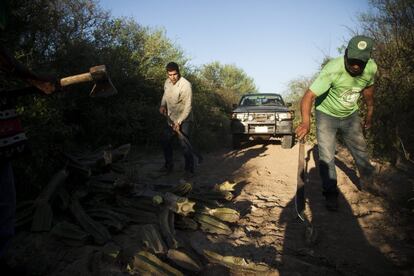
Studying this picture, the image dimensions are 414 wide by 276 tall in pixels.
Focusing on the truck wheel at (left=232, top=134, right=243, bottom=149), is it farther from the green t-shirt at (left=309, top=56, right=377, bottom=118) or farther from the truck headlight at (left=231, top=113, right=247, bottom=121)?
the green t-shirt at (left=309, top=56, right=377, bottom=118)

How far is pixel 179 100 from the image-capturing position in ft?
19.3

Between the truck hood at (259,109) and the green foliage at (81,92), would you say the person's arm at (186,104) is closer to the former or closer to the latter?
the green foliage at (81,92)

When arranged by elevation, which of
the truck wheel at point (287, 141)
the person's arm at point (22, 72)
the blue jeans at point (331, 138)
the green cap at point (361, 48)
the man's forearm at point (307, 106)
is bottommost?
the truck wheel at point (287, 141)

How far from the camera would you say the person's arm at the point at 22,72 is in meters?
1.97

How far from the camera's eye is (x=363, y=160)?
169 inches

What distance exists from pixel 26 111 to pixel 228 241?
126 inches

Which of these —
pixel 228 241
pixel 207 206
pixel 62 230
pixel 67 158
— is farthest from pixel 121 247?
pixel 67 158

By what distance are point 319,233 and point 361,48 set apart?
1992 mm

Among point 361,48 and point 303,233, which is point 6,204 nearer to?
point 303,233

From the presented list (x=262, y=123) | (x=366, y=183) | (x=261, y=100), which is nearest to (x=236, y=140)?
(x=262, y=123)

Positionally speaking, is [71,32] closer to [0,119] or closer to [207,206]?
[207,206]

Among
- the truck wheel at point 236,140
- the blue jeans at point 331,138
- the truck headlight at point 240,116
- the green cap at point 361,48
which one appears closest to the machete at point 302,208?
the blue jeans at point 331,138

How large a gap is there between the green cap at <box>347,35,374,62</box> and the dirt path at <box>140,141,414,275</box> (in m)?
1.82

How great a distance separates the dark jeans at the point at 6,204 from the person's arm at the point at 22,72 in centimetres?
53
